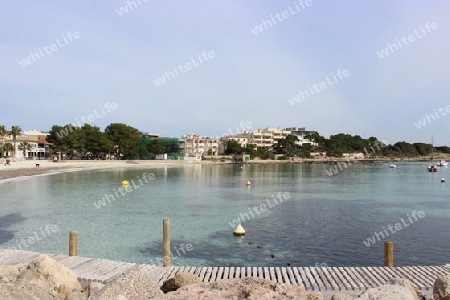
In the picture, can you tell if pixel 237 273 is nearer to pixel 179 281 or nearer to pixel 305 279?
pixel 305 279

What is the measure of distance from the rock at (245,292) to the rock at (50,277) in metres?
5.18

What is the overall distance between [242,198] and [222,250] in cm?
2331

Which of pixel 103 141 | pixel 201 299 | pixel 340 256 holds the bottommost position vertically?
pixel 340 256

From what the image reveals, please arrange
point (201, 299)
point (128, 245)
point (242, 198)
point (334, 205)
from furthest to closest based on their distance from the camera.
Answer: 1. point (242, 198)
2. point (334, 205)
3. point (128, 245)
4. point (201, 299)

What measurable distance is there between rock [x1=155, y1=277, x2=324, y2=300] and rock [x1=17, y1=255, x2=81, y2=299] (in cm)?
518

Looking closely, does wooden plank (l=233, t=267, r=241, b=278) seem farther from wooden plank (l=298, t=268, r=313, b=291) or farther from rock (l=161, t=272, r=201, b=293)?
rock (l=161, t=272, r=201, b=293)

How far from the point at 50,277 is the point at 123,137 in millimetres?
126104

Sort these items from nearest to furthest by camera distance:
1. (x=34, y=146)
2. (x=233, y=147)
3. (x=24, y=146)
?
1. (x=24, y=146)
2. (x=34, y=146)
3. (x=233, y=147)

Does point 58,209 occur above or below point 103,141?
below

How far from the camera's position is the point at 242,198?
141 feet

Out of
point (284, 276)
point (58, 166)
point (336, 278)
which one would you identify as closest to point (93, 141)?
point (58, 166)

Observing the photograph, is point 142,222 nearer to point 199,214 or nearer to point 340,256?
point 199,214

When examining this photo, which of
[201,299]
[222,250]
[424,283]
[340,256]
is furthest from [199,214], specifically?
[201,299]

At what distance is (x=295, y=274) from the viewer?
12852mm
